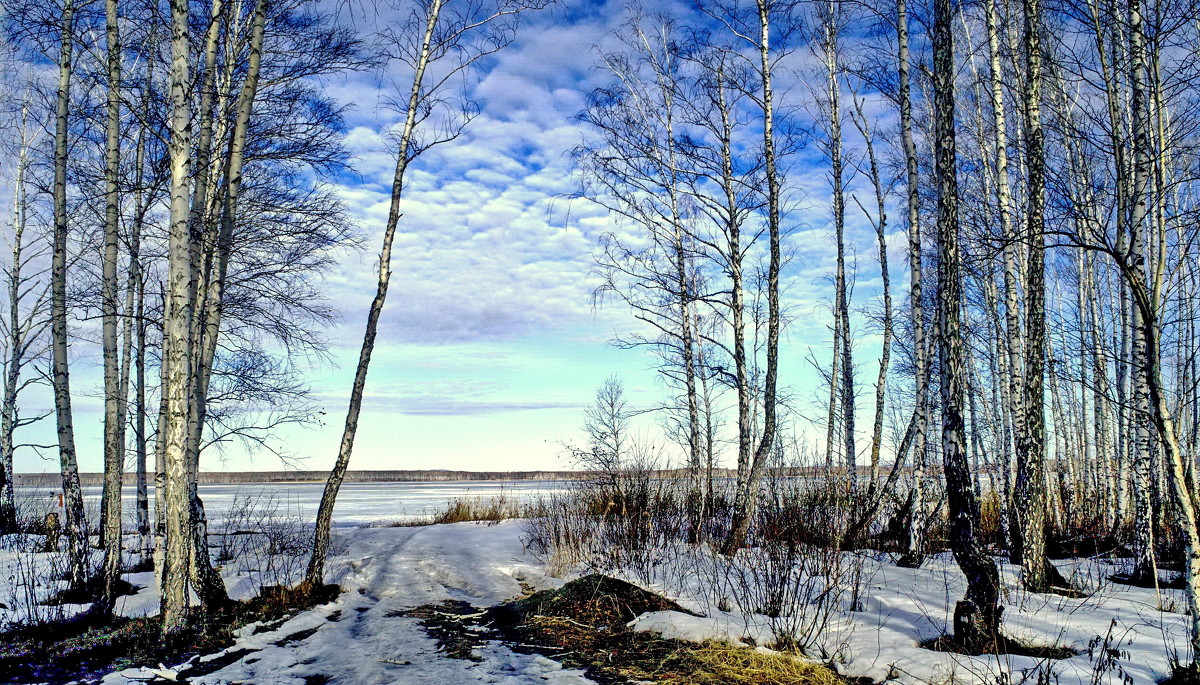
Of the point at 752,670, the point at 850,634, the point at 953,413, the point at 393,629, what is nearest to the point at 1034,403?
the point at 953,413

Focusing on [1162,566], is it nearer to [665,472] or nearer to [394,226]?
[665,472]

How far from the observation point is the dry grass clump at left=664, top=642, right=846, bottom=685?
4531mm

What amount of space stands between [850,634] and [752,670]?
38.8 inches

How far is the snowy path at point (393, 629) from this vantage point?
4.84 meters

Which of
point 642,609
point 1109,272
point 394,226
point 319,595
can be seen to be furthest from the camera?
point 1109,272

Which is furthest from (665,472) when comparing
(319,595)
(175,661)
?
(175,661)

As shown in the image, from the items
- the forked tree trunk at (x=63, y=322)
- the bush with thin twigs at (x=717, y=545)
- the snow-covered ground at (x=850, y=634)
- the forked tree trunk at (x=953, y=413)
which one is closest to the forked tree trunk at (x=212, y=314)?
the snow-covered ground at (x=850, y=634)

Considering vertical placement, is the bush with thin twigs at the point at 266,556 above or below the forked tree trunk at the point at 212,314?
below

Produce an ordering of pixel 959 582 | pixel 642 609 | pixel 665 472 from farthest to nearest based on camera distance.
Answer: pixel 665 472
pixel 959 582
pixel 642 609

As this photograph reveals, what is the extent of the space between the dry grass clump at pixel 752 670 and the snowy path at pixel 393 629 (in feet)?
2.85

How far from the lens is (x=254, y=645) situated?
5699 millimetres

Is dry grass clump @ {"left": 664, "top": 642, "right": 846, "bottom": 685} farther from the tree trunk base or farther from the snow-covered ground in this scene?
the tree trunk base

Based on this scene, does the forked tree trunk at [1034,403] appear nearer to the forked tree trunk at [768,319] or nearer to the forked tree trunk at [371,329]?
the forked tree trunk at [768,319]

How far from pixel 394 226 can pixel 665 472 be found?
6.15 metres
